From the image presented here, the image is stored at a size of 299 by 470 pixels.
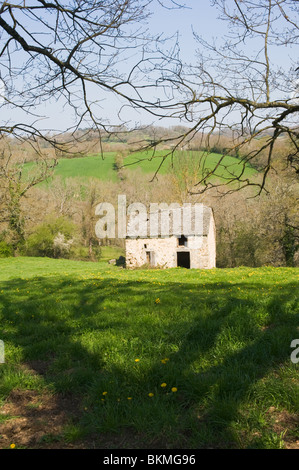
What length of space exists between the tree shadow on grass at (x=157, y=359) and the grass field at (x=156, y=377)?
1 centimetres

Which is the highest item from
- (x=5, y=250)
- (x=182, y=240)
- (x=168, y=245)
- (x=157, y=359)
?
(x=182, y=240)

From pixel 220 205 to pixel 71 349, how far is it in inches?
1654

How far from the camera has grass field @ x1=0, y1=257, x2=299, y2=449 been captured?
283 centimetres

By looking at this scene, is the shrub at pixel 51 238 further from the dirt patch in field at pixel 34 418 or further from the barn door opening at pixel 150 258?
the dirt patch in field at pixel 34 418

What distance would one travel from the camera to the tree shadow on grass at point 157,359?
9.62ft

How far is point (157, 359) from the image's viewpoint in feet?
13.0

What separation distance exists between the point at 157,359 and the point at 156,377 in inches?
15.1

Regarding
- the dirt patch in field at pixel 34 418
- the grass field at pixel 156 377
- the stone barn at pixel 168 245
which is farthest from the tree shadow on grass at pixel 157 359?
the stone barn at pixel 168 245

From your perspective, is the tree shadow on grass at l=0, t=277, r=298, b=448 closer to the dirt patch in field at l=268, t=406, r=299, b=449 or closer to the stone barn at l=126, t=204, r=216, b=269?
the dirt patch in field at l=268, t=406, r=299, b=449

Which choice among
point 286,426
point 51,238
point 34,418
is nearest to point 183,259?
point 51,238

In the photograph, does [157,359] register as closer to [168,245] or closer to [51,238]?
[168,245]

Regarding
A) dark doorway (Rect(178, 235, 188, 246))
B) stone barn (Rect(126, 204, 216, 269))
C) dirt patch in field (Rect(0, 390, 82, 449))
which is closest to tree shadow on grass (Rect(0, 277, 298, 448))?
dirt patch in field (Rect(0, 390, 82, 449))

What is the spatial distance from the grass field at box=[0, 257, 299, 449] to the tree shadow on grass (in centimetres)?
→ 1

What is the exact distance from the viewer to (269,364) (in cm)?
367
